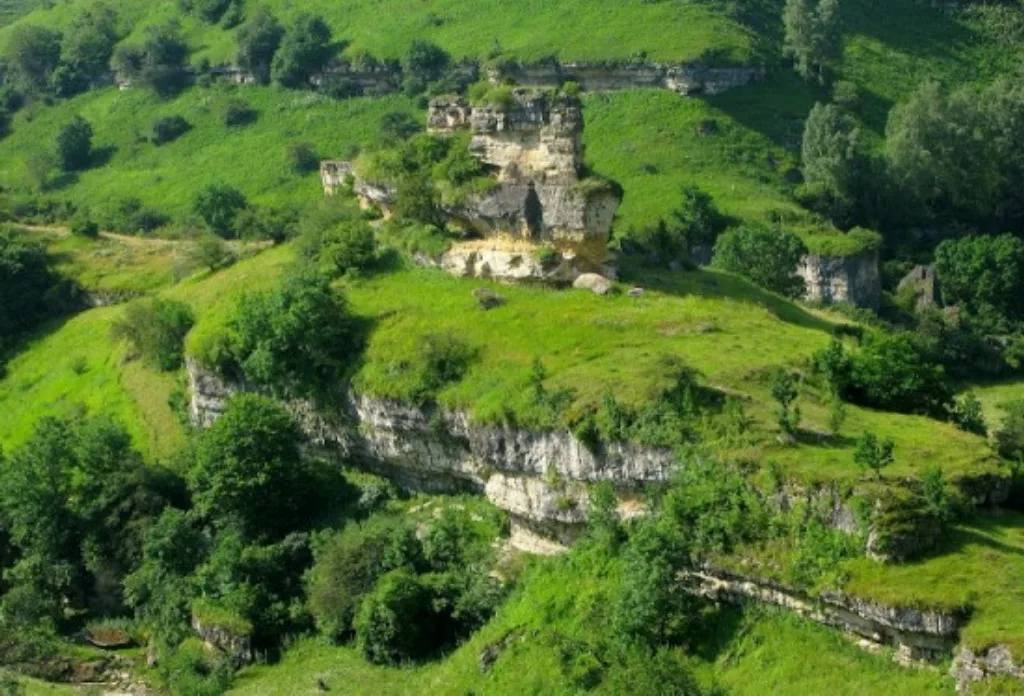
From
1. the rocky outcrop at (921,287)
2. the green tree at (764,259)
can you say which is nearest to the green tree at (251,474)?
the green tree at (764,259)

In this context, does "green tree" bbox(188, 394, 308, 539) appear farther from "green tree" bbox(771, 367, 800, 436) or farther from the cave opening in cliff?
"green tree" bbox(771, 367, 800, 436)

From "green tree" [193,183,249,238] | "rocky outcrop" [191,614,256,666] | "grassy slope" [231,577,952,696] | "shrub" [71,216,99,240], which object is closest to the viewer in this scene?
"grassy slope" [231,577,952,696]

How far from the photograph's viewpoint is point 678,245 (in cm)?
7138

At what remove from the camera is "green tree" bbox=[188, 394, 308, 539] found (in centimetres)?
5381

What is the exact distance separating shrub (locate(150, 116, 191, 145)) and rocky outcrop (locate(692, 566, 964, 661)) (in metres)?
82.6

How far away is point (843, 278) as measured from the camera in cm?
8312

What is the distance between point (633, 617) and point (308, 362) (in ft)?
67.6

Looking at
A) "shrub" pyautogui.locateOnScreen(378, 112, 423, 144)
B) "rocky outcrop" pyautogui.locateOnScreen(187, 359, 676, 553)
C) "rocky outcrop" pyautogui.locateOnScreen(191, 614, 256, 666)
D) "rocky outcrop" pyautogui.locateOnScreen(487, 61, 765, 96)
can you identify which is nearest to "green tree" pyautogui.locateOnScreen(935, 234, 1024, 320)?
"rocky outcrop" pyautogui.locateOnScreen(487, 61, 765, 96)

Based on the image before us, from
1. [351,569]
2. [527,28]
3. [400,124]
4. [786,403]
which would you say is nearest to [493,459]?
[351,569]

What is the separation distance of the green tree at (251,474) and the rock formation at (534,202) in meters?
11.5

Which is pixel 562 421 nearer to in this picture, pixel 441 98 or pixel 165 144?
pixel 441 98

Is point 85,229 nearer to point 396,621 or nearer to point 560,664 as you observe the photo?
point 396,621

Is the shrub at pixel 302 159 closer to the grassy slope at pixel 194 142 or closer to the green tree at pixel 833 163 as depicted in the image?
the grassy slope at pixel 194 142

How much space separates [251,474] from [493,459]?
10.00m
